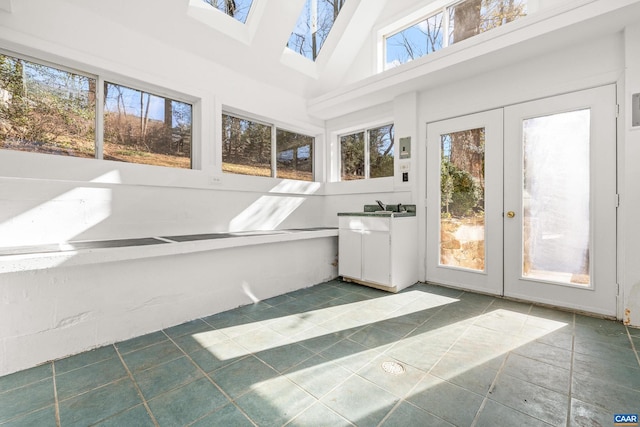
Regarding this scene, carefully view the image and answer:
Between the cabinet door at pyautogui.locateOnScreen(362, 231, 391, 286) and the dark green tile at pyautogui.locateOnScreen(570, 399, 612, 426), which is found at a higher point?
the cabinet door at pyautogui.locateOnScreen(362, 231, 391, 286)

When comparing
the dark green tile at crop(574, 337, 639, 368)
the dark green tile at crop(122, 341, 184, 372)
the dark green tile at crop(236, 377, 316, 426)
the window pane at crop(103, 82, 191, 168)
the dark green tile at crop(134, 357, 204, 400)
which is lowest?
the dark green tile at crop(236, 377, 316, 426)

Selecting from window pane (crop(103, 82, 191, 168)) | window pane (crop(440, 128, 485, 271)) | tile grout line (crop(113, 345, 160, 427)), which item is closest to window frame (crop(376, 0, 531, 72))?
window pane (crop(440, 128, 485, 271))

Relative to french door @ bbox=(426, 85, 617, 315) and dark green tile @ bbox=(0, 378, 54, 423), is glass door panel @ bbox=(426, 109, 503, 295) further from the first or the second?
dark green tile @ bbox=(0, 378, 54, 423)

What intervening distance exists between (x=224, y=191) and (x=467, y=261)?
3225 mm

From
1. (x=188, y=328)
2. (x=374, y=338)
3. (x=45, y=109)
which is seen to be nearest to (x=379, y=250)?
(x=374, y=338)

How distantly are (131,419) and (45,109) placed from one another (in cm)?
273

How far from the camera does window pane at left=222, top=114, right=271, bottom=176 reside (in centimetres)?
386

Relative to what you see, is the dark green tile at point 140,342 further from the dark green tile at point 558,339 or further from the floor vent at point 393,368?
the dark green tile at point 558,339

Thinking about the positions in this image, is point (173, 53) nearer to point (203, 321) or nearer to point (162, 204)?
point (162, 204)

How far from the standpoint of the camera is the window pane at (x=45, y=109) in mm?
2398

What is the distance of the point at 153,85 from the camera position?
3082 mm

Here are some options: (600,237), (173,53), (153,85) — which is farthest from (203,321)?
(600,237)

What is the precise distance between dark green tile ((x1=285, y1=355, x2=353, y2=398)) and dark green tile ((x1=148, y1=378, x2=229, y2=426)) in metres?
0.45

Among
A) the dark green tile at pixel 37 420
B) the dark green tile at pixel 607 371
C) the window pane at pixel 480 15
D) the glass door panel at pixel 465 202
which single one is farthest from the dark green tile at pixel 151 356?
the window pane at pixel 480 15
